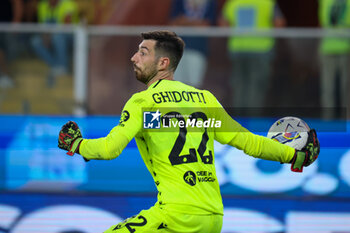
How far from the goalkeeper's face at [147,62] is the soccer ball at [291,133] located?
103 centimetres

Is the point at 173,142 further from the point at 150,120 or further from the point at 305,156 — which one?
the point at 305,156

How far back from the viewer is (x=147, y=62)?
15.1 feet

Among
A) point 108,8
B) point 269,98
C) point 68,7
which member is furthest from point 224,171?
point 108,8

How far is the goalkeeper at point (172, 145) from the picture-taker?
14.0ft

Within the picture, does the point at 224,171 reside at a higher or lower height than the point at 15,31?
lower

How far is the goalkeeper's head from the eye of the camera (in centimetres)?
460

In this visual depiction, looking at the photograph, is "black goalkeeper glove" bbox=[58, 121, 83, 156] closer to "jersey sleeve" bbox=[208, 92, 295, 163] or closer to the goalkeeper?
the goalkeeper

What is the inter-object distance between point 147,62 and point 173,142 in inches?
24.9

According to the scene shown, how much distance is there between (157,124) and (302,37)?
4.83 metres

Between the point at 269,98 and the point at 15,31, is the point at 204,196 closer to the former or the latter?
the point at 269,98

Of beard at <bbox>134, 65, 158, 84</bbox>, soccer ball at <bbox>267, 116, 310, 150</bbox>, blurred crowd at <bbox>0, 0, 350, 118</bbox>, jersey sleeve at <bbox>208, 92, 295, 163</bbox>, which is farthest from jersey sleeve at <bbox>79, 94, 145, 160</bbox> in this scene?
blurred crowd at <bbox>0, 0, 350, 118</bbox>

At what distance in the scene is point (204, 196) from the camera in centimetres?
432

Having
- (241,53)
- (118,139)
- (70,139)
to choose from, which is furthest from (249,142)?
(241,53)

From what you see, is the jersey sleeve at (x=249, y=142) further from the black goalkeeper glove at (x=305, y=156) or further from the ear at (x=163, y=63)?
the ear at (x=163, y=63)
